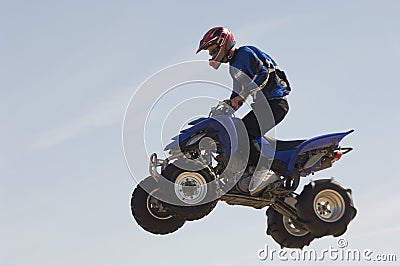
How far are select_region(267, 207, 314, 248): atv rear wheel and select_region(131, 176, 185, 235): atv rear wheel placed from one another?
2452 mm

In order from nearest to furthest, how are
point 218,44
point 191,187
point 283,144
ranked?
point 191,187, point 218,44, point 283,144

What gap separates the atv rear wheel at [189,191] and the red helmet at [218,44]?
242 centimetres

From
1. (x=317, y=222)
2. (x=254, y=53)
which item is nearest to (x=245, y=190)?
(x=317, y=222)

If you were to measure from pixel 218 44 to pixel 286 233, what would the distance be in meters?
4.87

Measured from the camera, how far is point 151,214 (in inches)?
796

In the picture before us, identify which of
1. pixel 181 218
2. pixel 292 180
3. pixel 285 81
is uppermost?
pixel 285 81

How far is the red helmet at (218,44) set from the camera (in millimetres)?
19906

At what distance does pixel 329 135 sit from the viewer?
20.0 metres

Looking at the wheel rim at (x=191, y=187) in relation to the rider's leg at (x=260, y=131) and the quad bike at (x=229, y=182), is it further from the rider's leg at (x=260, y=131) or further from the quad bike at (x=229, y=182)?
the rider's leg at (x=260, y=131)

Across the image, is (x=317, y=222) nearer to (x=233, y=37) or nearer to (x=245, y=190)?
(x=245, y=190)

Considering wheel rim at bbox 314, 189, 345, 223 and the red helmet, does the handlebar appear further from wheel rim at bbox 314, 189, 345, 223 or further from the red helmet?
wheel rim at bbox 314, 189, 345, 223

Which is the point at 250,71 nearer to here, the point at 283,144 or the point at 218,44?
the point at 218,44

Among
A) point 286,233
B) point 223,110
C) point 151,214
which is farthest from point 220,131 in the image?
point 286,233

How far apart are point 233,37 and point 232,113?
5.72 feet
